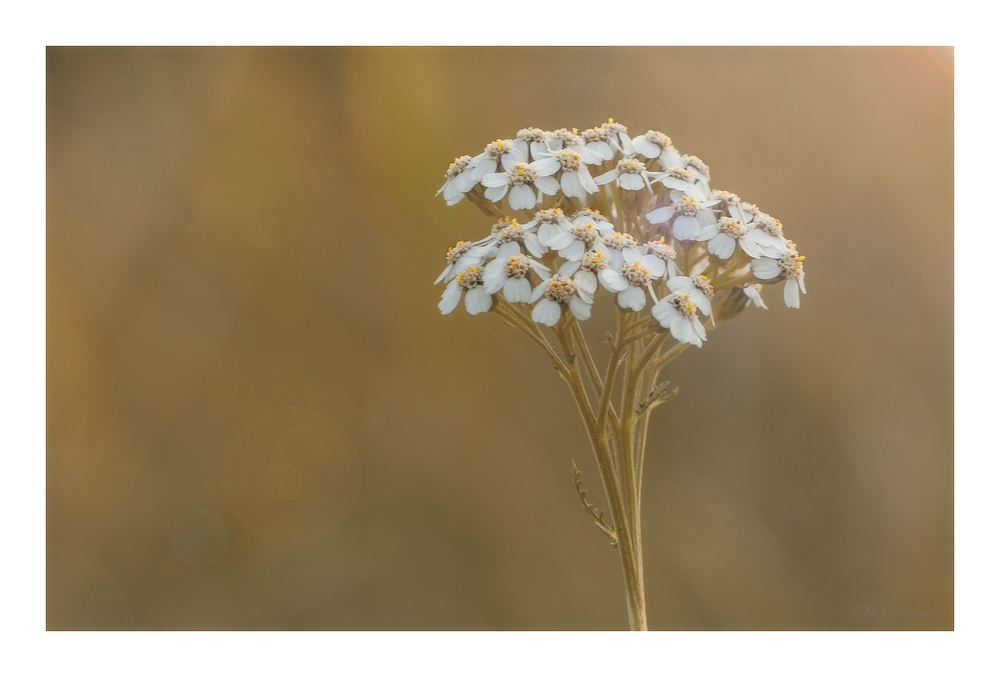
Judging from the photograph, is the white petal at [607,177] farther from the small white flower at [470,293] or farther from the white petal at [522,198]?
the small white flower at [470,293]

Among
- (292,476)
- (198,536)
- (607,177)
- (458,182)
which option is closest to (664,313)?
(607,177)

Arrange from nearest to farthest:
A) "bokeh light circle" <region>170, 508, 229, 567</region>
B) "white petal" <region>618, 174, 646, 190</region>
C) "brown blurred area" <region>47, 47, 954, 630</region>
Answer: "white petal" <region>618, 174, 646, 190</region>, "brown blurred area" <region>47, 47, 954, 630</region>, "bokeh light circle" <region>170, 508, 229, 567</region>

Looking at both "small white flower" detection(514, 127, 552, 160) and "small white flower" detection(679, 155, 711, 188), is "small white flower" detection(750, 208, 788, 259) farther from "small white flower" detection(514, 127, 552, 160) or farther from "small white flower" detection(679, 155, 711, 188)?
"small white flower" detection(514, 127, 552, 160)

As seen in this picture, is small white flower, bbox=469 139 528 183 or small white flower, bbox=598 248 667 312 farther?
small white flower, bbox=469 139 528 183

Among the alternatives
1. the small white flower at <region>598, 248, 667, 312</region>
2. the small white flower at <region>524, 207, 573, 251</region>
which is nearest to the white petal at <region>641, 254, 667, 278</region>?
the small white flower at <region>598, 248, 667, 312</region>

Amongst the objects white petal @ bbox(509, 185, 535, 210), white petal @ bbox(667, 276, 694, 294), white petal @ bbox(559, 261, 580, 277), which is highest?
white petal @ bbox(509, 185, 535, 210)

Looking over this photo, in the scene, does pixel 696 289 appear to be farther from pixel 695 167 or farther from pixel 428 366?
pixel 428 366
